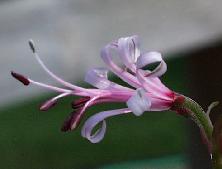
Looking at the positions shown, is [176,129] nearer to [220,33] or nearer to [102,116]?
[220,33]

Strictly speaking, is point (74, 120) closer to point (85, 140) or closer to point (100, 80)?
point (100, 80)

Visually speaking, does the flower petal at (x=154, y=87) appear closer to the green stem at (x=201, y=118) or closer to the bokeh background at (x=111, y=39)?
the green stem at (x=201, y=118)

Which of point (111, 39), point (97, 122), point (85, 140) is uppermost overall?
point (97, 122)

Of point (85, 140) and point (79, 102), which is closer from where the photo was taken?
point (79, 102)

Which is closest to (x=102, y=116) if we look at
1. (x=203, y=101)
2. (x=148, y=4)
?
(x=203, y=101)

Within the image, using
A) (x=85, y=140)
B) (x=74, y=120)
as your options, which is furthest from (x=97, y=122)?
(x=85, y=140)

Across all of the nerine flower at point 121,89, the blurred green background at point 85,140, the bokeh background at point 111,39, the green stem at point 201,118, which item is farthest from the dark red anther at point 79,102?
the blurred green background at point 85,140
